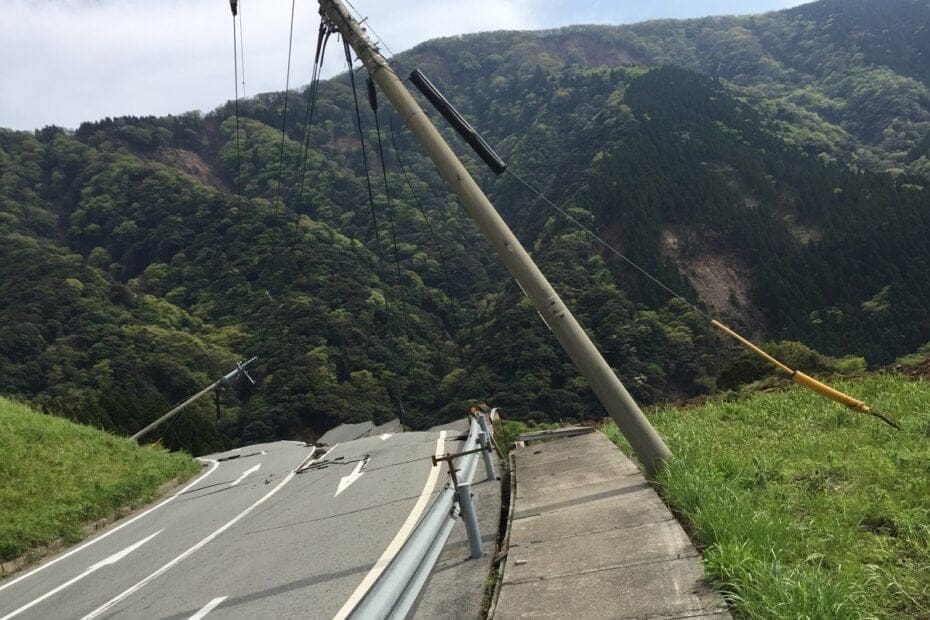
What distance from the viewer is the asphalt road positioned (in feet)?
21.0

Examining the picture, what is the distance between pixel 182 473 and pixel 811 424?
16893mm

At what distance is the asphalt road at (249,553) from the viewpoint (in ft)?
21.0

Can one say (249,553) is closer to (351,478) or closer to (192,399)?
(351,478)

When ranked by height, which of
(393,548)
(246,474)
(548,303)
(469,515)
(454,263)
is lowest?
(454,263)

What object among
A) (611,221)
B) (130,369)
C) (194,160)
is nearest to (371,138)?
(194,160)

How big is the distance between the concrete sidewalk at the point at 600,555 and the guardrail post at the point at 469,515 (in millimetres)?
303

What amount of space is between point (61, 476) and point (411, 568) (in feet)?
47.9

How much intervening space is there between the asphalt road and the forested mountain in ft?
52.8

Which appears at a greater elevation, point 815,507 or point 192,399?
point 815,507

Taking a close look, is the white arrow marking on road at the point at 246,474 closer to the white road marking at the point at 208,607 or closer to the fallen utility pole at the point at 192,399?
the fallen utility pole at the point at 192,399

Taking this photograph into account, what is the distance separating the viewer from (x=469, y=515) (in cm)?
536

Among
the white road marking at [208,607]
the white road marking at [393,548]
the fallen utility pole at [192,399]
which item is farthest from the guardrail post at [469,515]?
the fallen utility pole at [192,399]

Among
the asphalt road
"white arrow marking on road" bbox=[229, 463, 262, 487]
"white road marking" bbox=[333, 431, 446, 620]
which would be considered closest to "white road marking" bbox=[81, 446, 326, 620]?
the asphalt road

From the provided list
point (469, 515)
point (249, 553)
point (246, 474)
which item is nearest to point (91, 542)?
point (249, 553)
